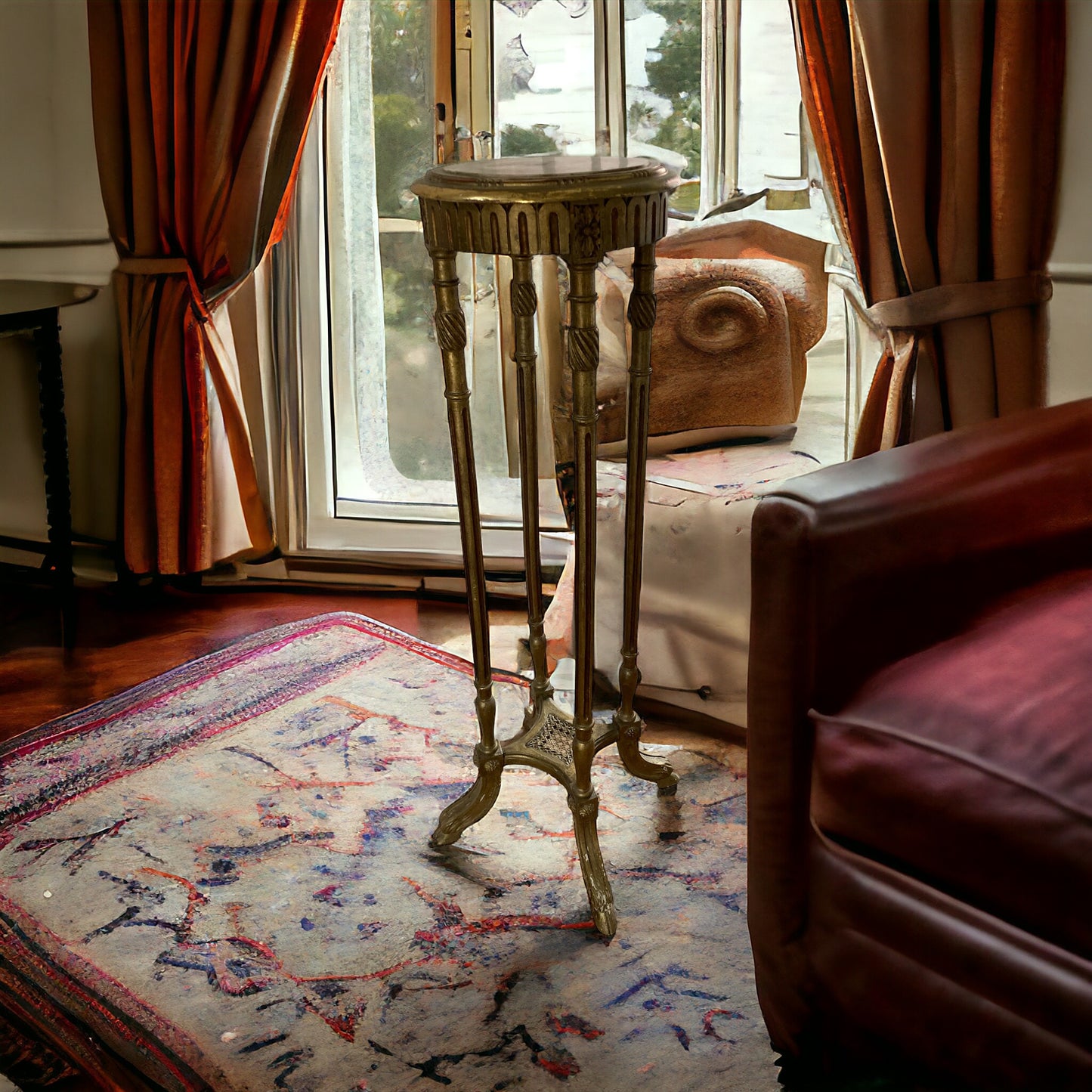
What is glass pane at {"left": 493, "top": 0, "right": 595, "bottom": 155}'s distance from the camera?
2689mm

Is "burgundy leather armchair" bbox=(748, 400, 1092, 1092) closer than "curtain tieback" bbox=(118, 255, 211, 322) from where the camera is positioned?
Yes

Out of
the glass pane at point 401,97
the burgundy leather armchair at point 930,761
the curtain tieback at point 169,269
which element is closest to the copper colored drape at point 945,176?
the burgundy leather armchair at point 930,761

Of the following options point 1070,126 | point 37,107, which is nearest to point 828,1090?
point 1070,126

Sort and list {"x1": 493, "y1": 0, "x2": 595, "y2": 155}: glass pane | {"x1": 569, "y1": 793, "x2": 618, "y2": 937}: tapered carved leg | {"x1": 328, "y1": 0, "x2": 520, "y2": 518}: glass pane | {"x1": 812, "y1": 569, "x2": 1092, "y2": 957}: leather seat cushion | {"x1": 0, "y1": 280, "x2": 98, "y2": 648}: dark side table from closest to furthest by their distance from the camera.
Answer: {"x1": 812, "y1": 569, "x2": 1092, "y2": 957}: leather seat cushion < {"x1": 569, "y1": 793, "x2": 618, "y2": 937}: tapered carved leg < {"x1": 0, "y1": 280, "x2": 98, "y2": 648}: dark side table < {"x1": 493, "y1": 0, "x2": 595, "y2": 155}: glass pane < {"x1": 328, "y1": 0, "x2": 520, "y2": 518}: glass pane

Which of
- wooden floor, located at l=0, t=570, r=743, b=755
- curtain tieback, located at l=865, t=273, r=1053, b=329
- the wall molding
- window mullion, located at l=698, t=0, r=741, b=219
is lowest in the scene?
wooden floor, located at l=0, t=570, r=743, b=755

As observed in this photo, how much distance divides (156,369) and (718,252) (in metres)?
1.30

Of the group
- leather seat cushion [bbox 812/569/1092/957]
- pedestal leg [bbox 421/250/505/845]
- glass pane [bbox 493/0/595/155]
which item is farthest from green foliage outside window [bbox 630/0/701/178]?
leather seat cushion [bbox 812/569/1092/957]

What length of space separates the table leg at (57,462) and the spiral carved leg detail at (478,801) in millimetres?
1240

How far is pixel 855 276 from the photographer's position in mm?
2186

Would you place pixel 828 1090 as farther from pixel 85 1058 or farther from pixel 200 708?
pixel 200 708

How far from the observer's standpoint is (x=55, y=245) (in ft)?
9.53

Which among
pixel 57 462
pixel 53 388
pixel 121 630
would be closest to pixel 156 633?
pixel 121 630

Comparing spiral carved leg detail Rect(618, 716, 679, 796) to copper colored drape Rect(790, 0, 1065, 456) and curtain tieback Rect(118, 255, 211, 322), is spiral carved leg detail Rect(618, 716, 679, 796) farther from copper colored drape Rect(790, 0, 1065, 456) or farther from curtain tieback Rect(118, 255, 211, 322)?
curtain tieback Rect(118, 255, 211, 322)

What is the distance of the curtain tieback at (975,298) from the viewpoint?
6.50 feet
